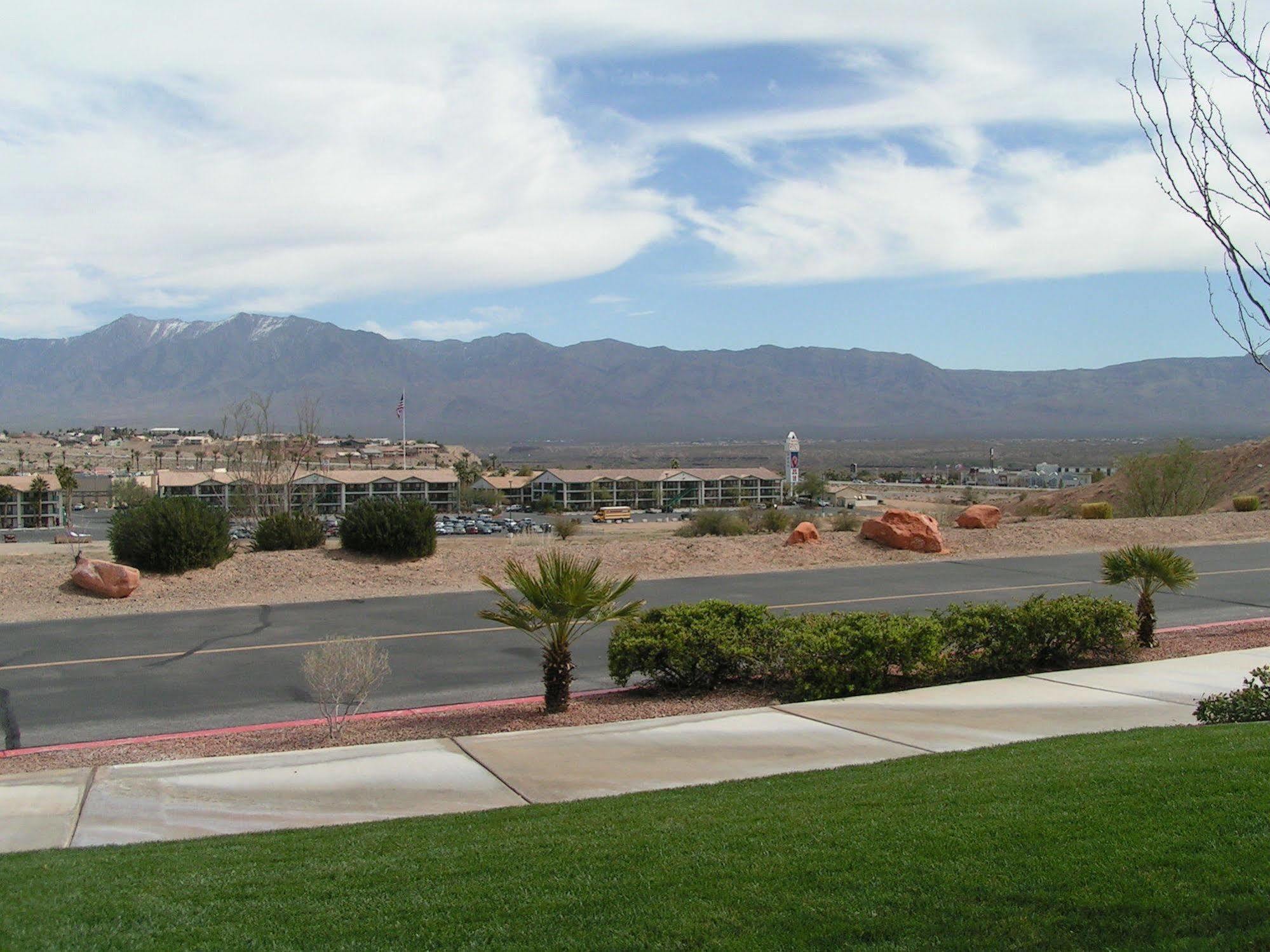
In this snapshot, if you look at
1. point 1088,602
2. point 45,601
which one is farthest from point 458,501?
point 1088,602

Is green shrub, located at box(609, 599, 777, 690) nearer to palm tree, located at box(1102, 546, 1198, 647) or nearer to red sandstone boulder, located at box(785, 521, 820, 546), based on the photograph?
palm tree, located at box(1102, 546, 1198, 647)

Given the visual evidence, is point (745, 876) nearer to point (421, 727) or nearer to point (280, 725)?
point (421, 727)

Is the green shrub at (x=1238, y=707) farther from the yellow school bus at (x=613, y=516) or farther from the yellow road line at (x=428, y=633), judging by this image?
the yellow school bus at (x=613, y=516)

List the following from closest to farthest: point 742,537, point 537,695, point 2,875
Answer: point 2,875 < point 537,695 < point 742,537

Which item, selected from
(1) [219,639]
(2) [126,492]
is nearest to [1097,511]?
(1) [219,639]

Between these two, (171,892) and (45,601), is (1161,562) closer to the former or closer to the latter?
(171,892)

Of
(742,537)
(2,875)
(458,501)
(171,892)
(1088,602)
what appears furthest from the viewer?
(458,501)

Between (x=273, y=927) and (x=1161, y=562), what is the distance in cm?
1186

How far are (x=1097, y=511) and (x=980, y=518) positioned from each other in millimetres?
6069

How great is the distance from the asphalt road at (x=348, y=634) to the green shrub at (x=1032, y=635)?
334 cm

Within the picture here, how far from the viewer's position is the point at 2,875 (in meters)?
5.88

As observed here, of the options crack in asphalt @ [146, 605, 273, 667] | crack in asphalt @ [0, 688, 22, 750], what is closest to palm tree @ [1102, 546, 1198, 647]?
crack in asphalt @ [146, 605, 273, 667]

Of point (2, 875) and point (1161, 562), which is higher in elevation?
point (1161, 562)

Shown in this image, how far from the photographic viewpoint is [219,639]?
1470 cm
